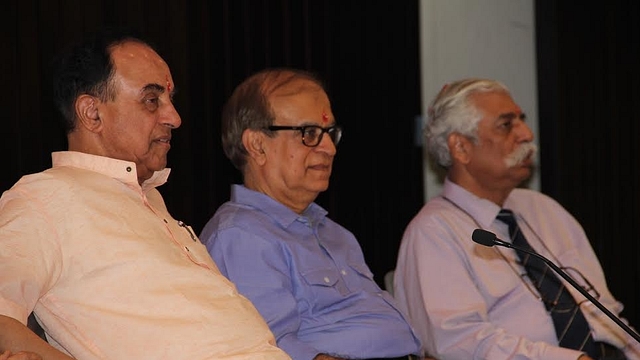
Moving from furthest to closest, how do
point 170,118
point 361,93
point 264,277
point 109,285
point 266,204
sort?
point 361,93 → point 266,204 → point 264,277 → point 170,118 → point 109,285

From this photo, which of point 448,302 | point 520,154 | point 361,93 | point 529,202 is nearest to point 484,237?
point 448,302

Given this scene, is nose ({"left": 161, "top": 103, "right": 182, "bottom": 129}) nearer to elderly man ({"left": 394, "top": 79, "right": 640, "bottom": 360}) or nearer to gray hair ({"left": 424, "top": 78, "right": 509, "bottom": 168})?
elderly man ({"left": 394, "top": 79, "right": 640, "bottom": 360})

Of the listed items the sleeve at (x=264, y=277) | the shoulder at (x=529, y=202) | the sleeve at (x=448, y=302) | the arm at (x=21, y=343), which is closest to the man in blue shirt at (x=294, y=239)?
the sleeve at (x=264, y=277)

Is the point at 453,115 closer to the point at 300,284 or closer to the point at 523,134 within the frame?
the point at 523,134

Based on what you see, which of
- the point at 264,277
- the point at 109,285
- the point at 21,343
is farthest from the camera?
the point at 264,277

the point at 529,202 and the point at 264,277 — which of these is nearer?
the point at 264,277

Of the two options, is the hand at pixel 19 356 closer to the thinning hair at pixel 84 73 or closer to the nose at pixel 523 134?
the thinning hair at pixel 84 73

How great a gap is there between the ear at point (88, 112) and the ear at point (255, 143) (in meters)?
0.73

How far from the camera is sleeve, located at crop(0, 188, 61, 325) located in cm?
212

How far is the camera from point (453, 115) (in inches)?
149

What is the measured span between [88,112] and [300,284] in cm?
83

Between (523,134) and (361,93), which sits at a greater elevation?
(361,93)

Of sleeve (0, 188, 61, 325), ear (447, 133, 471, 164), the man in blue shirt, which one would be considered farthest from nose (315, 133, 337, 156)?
sleeve (0, 188, 61, 325)

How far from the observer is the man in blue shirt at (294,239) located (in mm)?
2980
